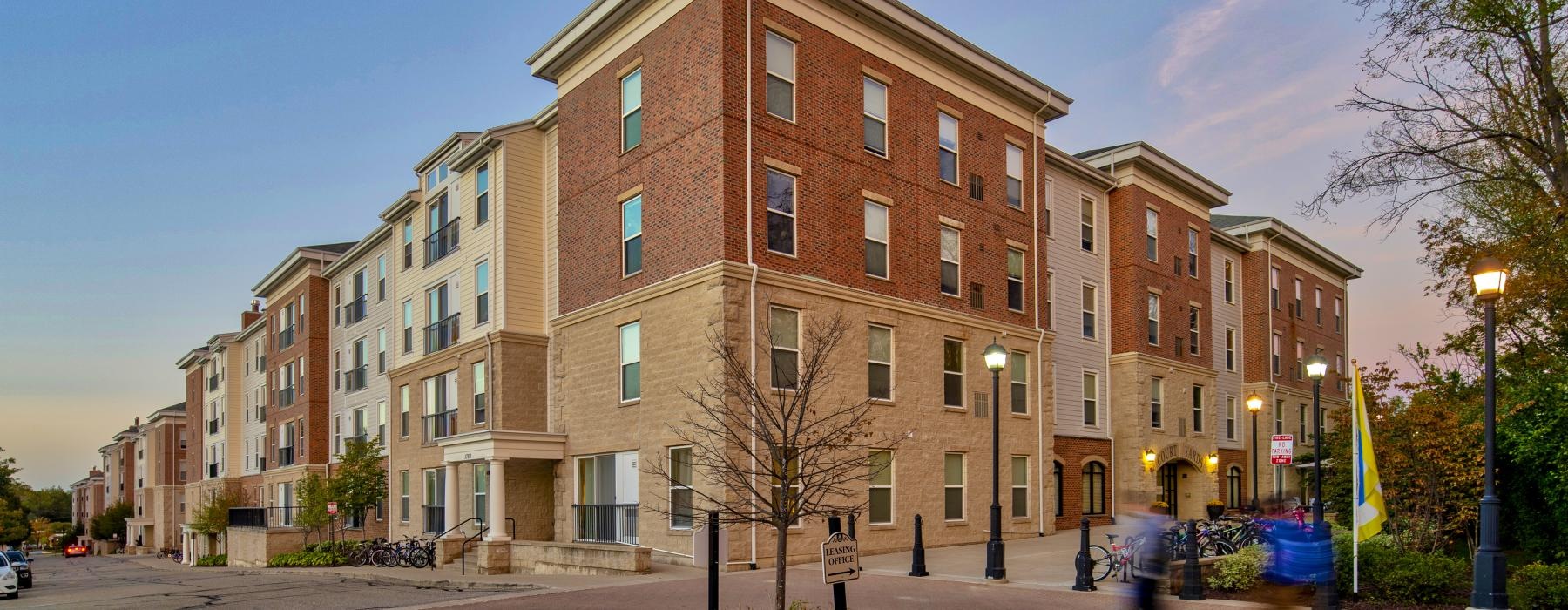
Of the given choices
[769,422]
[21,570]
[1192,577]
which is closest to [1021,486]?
[769,422]

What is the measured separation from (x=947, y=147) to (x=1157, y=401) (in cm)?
1424

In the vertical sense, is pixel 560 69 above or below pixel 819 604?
above

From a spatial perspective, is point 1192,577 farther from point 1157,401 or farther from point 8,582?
point 8,582

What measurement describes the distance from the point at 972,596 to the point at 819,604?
8.30 feet

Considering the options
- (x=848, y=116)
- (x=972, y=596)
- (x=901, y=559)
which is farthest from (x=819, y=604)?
(x=848, y=116)

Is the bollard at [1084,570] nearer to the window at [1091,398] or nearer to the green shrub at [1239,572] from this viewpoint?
the green shrub at [1239,572]

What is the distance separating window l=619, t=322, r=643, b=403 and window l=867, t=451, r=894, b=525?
17.9ft

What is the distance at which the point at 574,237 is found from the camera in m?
27.1

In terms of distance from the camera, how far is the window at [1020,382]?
29469 millimetres

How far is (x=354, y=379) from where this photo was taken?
44.8 m

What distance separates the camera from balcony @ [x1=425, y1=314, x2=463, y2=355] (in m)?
32.0

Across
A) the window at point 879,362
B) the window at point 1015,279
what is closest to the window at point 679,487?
the window at point 879,362

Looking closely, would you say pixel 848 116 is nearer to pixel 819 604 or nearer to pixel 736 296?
pixel 736 296

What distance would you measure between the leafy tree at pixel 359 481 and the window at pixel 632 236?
53.0ft
